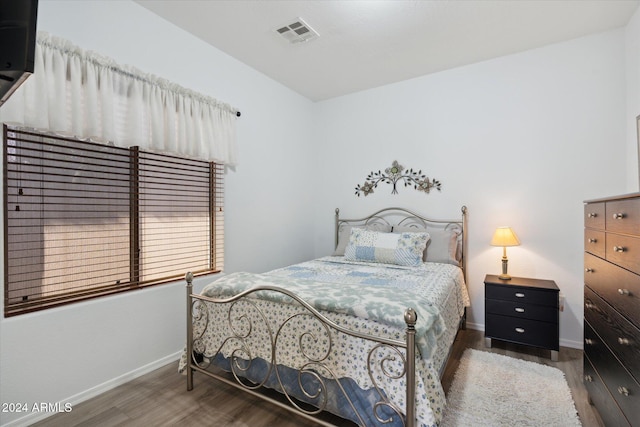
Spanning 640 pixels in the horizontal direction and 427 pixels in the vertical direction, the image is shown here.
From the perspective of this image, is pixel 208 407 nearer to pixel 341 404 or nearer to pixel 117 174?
pixel 341 404

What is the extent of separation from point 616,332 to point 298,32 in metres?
2.87

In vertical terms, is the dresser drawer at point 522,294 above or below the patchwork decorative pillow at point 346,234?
below

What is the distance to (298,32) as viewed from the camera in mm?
2660

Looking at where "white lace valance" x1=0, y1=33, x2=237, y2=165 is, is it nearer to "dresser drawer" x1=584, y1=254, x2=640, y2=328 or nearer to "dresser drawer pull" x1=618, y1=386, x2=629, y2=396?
"dresser drawer" x1=584, y1=254, x2=640, y2=328

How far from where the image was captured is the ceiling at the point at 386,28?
2.32 meters

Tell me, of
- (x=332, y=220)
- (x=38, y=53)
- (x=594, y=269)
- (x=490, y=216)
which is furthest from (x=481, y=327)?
(x=38, y=53)

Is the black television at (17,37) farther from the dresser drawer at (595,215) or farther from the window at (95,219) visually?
the dresser drawer at (595,215)

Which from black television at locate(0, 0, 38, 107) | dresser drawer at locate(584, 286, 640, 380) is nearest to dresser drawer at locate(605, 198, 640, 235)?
dresser drawer at locate(584, 286, 640, 380)

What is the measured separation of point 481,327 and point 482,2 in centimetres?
289

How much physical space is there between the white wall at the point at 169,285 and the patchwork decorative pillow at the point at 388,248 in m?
1.00

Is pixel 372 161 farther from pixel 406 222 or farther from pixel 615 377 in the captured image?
pixel 615 377

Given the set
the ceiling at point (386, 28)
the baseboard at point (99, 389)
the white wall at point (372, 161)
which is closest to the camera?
the baseboard at point (99, 389)

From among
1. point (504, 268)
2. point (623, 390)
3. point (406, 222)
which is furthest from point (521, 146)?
point (623, 390)

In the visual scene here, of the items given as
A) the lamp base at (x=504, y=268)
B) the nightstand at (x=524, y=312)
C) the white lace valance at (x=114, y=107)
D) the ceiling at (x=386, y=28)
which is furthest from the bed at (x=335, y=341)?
the ceiling at (x=386, y=28)
